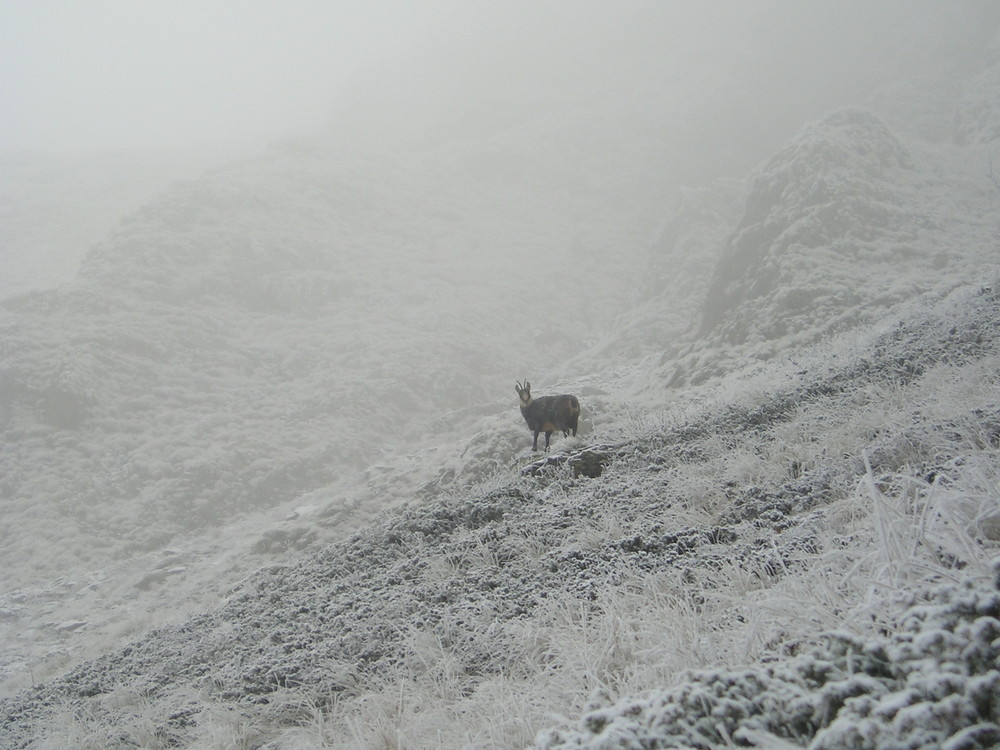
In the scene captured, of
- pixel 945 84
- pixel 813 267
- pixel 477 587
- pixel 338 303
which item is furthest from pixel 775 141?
pixel 477 587

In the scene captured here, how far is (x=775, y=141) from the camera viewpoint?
50188 millimetres

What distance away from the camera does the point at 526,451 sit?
14.6 m

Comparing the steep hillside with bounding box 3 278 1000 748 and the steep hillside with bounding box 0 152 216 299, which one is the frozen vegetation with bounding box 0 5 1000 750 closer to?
the steep hillside with bounding box 3 278 1000 748

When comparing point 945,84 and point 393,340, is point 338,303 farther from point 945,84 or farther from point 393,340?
point 945,84

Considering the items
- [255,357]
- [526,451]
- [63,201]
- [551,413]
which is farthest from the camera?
[63,201]

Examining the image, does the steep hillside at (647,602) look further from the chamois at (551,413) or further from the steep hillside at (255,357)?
the steep hillside at (255,357)

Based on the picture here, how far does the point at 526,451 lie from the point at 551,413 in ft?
8.88

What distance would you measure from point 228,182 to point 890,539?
4309 cm

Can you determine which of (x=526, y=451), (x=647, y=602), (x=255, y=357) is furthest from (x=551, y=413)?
(x=255, y=357)

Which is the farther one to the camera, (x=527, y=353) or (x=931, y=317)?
(x=527, y=353)

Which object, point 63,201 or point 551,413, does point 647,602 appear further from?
point 63,201

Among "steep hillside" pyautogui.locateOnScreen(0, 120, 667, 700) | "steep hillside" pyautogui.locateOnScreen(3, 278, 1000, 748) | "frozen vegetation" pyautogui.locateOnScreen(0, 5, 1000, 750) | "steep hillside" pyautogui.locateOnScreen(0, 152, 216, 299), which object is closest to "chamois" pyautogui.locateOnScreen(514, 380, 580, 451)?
"frozen vegetation" pyautogui.locateOnScreen(0, 5, 1000, 750)

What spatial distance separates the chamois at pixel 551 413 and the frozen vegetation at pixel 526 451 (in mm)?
1392

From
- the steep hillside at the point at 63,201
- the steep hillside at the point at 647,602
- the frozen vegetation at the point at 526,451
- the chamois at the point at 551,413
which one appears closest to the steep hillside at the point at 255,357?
the frozen vegetation at the point at 526,451
